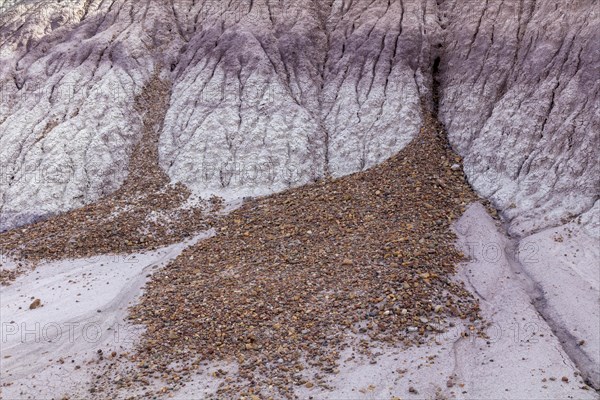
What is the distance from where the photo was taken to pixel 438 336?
9703 mm

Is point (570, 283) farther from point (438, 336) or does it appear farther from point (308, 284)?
point (308, 284)

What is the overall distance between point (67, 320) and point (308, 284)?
5460 mm

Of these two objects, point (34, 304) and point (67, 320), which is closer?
point (67, 320)

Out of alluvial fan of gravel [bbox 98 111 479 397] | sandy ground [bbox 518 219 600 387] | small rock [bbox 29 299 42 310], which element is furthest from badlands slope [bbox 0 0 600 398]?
alluvial fan of gravel [bbox 98 111 479 397]

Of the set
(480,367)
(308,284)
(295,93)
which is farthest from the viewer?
(295,93)

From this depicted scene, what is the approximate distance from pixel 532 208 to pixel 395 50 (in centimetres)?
975

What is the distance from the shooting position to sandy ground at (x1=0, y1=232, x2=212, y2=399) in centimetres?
941

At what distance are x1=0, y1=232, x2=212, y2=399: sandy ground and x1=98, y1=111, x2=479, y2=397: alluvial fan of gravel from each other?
2.16ft

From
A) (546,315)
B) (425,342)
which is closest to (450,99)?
(546,315)

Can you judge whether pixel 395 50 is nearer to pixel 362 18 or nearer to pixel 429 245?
pixel 362 18

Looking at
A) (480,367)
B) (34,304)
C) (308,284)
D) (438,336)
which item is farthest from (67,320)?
(480,367)

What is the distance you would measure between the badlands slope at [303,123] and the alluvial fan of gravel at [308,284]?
83cm

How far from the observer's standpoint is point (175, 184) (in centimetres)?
1686

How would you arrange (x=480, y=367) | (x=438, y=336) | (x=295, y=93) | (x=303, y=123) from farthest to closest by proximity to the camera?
(x=295, y=93) → (x=303, y=123) → (x=438, y=336) → (x=480, y=367)
